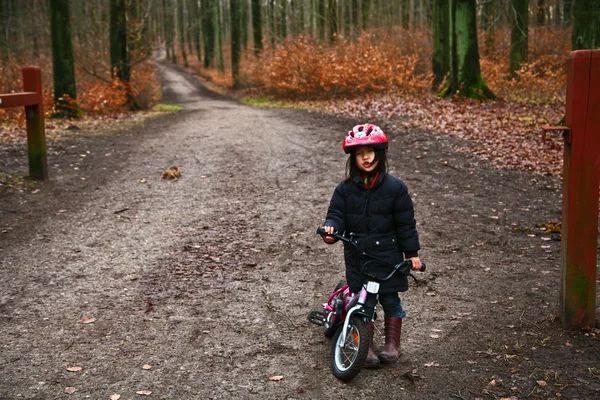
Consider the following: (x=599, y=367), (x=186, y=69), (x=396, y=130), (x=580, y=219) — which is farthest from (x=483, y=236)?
(x=186, y=69)

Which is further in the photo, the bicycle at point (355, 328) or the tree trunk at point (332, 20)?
the tree trunk at point (332, 20)

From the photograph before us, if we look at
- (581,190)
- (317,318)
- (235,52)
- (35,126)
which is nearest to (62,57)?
(35,126)

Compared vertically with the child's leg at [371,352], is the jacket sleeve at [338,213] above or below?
above

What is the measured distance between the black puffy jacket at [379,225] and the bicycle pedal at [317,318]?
1.71 ft

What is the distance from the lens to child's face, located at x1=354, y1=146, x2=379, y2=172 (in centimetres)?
406

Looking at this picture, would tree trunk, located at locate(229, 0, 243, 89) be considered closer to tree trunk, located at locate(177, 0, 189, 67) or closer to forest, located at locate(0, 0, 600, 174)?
forest, located at locate(0, 0, 600, 174)

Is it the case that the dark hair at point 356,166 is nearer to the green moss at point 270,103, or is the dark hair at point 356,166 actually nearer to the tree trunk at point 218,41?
the green moss at point 270,103

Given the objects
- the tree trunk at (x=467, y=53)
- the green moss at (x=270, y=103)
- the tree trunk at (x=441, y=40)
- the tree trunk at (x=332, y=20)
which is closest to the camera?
the tree trunk at (x=467, y=53)

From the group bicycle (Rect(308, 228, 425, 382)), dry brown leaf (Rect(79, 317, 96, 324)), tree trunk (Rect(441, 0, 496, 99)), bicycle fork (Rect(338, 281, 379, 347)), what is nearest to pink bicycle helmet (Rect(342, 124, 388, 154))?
bicycle (Rect(308, 228, 425, 382))

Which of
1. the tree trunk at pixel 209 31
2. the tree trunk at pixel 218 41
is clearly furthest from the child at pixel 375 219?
the tree trunk at pixel 209 31

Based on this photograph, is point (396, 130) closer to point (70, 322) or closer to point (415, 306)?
point (415, 306)

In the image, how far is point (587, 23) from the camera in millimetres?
13164

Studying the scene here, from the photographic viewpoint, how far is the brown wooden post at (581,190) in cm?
418

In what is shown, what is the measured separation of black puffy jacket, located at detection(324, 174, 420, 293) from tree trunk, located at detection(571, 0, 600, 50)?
10.9 m
